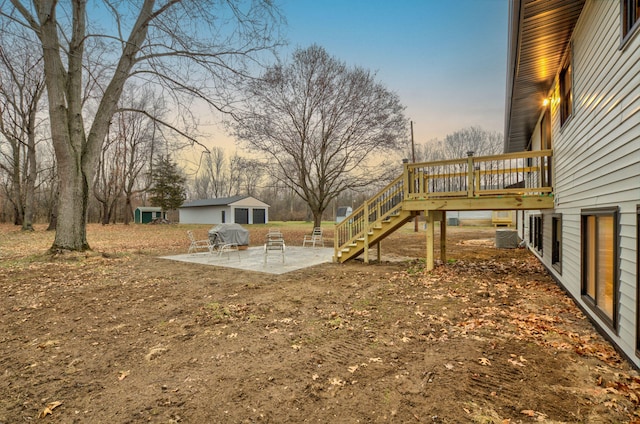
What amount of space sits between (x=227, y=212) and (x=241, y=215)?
5.37 feet

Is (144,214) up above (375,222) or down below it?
below

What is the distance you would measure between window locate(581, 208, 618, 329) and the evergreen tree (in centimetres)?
3243

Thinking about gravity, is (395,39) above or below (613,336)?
above

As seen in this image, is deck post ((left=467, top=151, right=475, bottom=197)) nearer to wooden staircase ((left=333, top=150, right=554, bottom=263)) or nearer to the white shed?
wooden staircase ((left=333, top=150, right=554, bottom=263))

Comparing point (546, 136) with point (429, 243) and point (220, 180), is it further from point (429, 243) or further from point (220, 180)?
point (220, 180)

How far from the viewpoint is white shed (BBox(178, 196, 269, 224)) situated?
31891mm

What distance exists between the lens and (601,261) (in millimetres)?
3986

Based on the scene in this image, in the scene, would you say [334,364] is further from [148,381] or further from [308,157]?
[308,157]

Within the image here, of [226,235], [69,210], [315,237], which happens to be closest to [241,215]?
[226,235]

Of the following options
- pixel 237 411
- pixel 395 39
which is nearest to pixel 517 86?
pixel 395 39

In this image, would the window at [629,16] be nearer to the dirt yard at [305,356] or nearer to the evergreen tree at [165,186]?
the dirt yard at [305,356]

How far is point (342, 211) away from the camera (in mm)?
41031

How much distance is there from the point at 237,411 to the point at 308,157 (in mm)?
15031

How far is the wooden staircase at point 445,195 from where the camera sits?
6.94 meters
